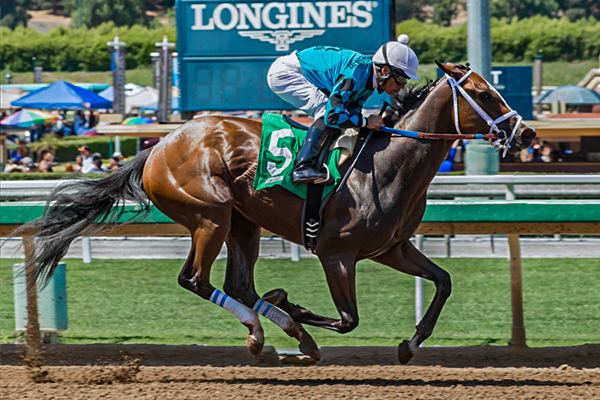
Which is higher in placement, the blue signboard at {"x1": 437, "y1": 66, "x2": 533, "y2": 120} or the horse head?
the blue signboard at {"x1": 437, "y1": 66, "x2": 533, "y2": 120}

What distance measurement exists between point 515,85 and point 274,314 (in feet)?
22.8

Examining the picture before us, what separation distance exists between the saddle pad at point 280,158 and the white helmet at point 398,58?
51 cm

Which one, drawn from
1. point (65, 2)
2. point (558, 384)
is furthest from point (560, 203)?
point (65, 2)

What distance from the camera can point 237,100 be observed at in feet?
27.6

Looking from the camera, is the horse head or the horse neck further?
the horse neck

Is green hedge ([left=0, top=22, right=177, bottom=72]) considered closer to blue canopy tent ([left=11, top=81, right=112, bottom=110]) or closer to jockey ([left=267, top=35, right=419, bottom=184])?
blue canopy tent ([left=11, top=81, right=112, bottom=110])

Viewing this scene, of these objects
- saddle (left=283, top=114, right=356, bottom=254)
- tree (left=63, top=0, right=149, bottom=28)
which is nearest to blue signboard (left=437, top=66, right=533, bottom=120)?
saddle (left=283, top=114, right=356, bottom=254)

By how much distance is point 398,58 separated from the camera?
3.79 meters

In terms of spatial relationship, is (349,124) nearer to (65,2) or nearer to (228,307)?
(228,307)

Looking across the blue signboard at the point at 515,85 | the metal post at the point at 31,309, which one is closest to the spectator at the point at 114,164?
the blue signboard at the point at 515,85

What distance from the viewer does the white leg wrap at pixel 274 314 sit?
3.99 metres

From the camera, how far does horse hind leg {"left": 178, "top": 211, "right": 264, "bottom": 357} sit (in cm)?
399

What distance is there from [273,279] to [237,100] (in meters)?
2.28

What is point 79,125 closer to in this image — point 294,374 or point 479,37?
point 479,37
